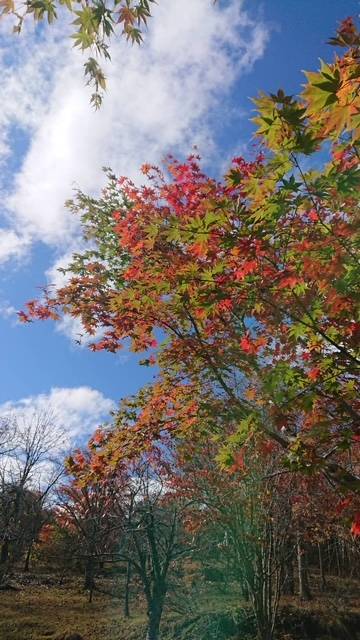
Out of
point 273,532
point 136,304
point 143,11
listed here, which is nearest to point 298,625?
point 273,532

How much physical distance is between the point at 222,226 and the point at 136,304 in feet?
7.33

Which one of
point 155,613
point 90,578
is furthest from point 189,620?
point 90,578

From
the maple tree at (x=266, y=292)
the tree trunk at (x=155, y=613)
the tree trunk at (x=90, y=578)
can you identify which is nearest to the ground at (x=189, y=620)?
the tree trunk at (x=155, y=613)

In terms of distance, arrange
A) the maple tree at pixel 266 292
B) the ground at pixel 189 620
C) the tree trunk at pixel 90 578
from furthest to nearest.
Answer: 1. the tree trunk at pixel 90 578
2. the ground at pixel 189 620
3. the maple tree at pixel 266 292

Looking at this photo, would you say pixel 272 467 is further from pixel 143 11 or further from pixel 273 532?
pixel 143 11

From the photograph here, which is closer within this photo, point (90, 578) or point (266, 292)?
point (266, 292)

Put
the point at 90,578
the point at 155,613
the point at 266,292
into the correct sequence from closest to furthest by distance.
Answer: the point at 266,292
the point at 155,613
the point at 90,578

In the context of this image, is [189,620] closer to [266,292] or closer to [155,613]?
[155,613]

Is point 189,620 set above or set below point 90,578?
below

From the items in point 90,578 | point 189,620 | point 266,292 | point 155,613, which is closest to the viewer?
point 266,292

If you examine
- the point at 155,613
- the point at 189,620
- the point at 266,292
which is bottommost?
A: the point at 189,620

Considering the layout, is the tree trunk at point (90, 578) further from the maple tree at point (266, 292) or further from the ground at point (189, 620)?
the maple tree at point (266, 292)

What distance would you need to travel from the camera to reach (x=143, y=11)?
3582 mm

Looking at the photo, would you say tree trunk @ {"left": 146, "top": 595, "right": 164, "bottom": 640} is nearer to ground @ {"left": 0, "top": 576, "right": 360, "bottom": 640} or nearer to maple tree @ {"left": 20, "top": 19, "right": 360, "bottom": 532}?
ground @ {"left": 0, "top": 576, "right": 360, "bottom": 640}
